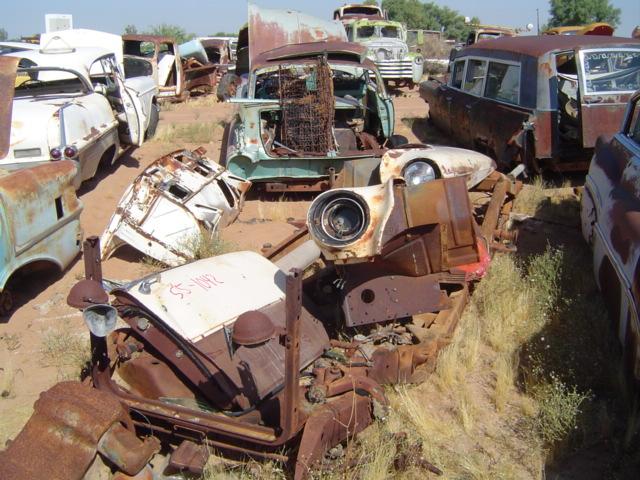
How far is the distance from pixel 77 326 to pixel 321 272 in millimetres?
2039

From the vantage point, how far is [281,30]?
9.84m

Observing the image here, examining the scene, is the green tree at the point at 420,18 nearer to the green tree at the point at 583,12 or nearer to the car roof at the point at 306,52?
the green tree at the point at 583,12

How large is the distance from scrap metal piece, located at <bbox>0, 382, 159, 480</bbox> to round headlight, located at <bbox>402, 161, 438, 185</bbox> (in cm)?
387

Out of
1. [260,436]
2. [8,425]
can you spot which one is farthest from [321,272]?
[8,425]

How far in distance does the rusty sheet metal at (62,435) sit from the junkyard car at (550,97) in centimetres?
621

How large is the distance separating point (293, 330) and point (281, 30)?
8.03m

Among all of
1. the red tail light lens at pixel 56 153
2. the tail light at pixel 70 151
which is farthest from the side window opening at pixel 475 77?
the red tail light lens at pixel 56 153

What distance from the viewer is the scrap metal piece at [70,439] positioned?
2.67 meters

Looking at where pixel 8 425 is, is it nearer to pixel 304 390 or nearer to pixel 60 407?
pixel 60 407

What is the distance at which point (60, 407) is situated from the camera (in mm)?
2822

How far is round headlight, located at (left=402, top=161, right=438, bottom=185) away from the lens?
19.9 ft

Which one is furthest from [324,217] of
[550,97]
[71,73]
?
[71,73]

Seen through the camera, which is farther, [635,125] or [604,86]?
[604,86]

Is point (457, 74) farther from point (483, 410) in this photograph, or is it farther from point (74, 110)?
point (483, 410)
